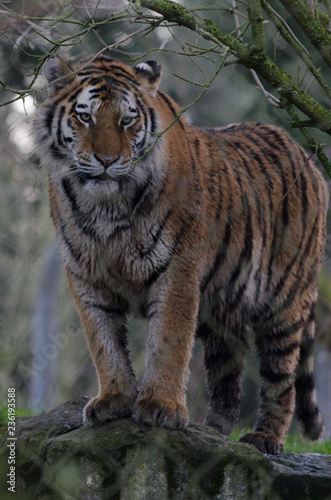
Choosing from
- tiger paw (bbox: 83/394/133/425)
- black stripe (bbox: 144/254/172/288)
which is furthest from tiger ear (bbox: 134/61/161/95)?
tiger paw (bbox: 83/394/133/425)

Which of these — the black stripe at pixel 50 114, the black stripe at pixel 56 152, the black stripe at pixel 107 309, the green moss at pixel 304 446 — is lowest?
the green moss at pixel 304 446

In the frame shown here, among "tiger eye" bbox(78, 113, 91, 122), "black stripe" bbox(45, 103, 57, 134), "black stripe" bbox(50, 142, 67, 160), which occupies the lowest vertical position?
"black stripe" bbox(50, 142, 67, 160)

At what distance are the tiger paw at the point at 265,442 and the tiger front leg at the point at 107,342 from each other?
0.74 meters

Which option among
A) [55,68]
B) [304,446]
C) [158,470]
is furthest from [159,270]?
[304,446]

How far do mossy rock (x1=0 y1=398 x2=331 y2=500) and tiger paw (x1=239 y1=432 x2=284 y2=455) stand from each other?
621mm

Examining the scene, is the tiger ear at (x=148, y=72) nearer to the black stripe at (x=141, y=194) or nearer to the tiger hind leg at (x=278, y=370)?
the black stripe at (x=141, y=194)

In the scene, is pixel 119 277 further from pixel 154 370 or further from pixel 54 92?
pixel 54 92

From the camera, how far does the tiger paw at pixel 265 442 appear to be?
305cm

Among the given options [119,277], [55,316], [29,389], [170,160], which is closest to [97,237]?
[119,277]

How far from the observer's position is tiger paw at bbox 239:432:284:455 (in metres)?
3.05

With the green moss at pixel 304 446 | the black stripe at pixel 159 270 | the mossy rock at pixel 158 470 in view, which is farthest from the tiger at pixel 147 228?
the green moss at pixel 304 446

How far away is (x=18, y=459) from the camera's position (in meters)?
2.57

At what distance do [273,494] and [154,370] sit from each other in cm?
61

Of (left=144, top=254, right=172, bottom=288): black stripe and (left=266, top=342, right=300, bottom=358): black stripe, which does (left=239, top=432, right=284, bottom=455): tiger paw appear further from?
(left=144, top=254, right=172, bottom=288): black stripe
